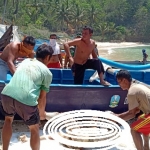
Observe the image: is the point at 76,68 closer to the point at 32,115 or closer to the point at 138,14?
the point at 32,115

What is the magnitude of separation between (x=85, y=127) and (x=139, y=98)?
2.55ft

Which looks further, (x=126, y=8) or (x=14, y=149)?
(x=126, y=8)

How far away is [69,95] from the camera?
5.77m

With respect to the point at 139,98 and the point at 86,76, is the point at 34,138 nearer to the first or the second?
the point at 139,98

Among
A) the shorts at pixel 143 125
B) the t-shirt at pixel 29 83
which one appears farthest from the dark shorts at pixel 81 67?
the t-shirt at pixel 29 83

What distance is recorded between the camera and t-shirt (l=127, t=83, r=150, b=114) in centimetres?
389

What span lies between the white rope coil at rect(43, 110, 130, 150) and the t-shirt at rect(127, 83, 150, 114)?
326 millimetres

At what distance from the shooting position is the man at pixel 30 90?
3.66 meters

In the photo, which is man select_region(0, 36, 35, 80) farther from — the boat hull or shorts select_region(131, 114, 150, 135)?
shorts select_region(131, 114, 150, 135)

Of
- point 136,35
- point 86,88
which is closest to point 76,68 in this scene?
point 86,88

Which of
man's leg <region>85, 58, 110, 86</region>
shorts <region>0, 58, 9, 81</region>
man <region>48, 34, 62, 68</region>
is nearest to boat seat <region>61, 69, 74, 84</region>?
man <region>48, 34, 62, 68</region>

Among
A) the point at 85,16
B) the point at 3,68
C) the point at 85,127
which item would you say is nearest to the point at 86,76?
the point at 3,68

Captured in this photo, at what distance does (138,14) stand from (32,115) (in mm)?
70266

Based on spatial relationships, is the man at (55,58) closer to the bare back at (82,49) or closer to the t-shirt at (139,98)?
the bare back at (82,49)
